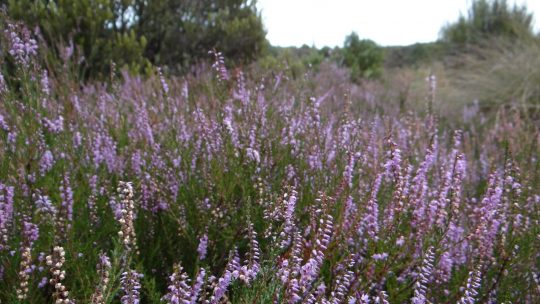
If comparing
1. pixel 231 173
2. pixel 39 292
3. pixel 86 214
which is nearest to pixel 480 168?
pixel 231 173

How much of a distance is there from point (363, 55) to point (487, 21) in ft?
14.1

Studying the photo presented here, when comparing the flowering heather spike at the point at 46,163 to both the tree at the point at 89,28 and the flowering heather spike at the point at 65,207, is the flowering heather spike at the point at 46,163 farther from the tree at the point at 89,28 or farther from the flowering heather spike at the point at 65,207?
the tree at the point at 89,28

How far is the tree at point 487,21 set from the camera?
607 inches

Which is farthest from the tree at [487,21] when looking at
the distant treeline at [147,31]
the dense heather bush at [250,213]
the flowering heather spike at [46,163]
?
the flowering heather spike at [46,163]

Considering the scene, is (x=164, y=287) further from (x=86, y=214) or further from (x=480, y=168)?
(x=480, y=168)

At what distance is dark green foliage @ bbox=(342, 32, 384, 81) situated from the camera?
14266 mm

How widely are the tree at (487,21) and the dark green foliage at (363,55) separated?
2.84 m

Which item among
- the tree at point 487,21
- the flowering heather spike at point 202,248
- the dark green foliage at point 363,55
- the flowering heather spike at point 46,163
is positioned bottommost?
the flowering heather spike at point 202,248

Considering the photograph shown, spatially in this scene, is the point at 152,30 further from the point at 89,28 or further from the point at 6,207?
the point at 6,207

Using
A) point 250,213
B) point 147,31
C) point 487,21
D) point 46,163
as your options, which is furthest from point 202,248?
point 487,21

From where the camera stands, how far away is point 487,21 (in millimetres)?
15859

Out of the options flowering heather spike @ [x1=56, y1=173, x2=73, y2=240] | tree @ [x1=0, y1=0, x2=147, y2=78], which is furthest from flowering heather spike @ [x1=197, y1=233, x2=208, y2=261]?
tree @ [x1=0, y1=0, x2=147, y2=78]

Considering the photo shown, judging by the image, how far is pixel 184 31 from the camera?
934cm

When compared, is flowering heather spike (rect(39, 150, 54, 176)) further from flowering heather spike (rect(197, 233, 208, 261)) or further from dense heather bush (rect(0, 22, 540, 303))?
flowering heather spike (rect(197, 233, 208, 261))
